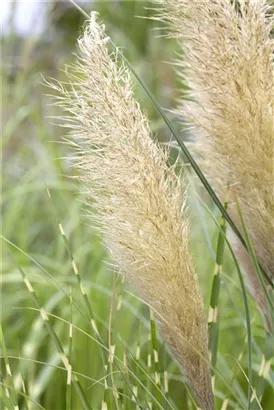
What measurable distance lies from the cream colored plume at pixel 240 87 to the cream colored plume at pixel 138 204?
10cm

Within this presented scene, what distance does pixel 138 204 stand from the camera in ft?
A: 3.03

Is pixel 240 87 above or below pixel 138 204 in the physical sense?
above

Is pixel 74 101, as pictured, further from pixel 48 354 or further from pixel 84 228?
pixel 84 228

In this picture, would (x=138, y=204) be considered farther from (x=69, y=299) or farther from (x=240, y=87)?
(x=69, y=299)

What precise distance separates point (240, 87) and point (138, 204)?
21cm

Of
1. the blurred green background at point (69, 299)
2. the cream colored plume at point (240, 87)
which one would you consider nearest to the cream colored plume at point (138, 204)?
the cream colored plume at point (240, 87)

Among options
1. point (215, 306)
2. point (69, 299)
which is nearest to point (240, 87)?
point (215, 306)

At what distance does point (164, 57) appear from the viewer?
4.58 meters

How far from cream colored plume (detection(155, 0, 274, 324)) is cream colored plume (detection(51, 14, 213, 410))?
0.10 metres

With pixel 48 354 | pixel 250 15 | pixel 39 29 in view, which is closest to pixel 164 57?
pixel 39 29

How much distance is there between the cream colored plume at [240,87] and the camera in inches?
38.8

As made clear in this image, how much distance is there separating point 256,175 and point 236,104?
0.10 meters

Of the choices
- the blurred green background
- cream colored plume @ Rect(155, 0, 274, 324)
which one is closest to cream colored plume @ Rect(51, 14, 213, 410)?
cream colored plume @ Rect(155, 0, 274, 324)

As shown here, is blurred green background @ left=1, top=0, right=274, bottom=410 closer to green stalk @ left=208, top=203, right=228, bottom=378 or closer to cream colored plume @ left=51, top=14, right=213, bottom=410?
green stalk @ left=208, top=203, right=228, bottom=378
